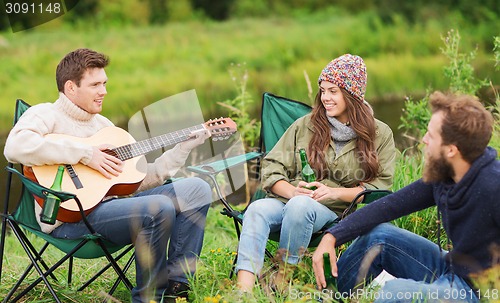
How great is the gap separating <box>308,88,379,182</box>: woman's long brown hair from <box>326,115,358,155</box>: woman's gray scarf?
20 mm

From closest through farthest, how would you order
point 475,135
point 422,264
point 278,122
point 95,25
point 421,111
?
point 475,135 < point 422,264 < point 278,122 < point 421,111 < point 95,25

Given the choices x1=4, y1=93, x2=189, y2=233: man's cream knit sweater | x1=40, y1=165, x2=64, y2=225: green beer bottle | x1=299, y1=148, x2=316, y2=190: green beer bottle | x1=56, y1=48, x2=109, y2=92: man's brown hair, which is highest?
x1=56, y1=48, x2=109, y2=92: man's brown hair

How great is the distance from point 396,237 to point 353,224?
0.14m

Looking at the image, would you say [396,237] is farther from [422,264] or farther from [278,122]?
[278,122]

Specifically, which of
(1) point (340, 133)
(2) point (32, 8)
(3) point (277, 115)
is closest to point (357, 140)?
(1) point (340, 133)

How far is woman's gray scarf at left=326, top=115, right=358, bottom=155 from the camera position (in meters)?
3.43

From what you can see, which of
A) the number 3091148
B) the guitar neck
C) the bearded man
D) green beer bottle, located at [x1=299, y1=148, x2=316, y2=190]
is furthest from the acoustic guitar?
the number 3091148

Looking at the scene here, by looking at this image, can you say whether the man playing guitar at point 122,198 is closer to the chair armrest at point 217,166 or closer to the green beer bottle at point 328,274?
the chair armrest at point 217,166

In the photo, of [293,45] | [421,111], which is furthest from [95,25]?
[421,111]

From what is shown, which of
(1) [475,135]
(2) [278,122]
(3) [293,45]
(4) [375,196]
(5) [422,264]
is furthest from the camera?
(3) [293,45]

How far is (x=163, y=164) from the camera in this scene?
3.45m

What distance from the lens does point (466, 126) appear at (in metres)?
2.54

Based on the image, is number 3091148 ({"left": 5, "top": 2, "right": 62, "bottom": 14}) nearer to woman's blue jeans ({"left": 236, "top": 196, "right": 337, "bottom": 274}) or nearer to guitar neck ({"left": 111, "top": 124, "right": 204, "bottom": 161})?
guitar neck ({"left": 111, "top": 124, "right": 204, "bottom": 161})

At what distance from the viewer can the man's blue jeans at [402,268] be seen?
8.47 ft
